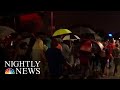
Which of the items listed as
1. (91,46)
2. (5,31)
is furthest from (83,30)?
(5,31)

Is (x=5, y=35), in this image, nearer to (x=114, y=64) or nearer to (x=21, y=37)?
(x=21, y=37)

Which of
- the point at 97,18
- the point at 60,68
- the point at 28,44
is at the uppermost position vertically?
the point at 97,18

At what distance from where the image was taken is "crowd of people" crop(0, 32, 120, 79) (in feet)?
26.4

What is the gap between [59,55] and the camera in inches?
323

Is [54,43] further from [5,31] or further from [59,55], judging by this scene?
[5,31]

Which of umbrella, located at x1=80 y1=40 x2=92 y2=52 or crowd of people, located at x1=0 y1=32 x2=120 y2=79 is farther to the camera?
umbrella, located at x1=80 y1=40 x2=92 y2=52

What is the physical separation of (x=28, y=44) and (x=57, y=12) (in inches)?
40.2

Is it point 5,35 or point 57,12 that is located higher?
point 57,12

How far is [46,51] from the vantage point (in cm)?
810

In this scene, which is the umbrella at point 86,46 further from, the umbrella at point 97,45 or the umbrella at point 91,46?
the umbrella at point 97,45

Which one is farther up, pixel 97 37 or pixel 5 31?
pixel 5 31

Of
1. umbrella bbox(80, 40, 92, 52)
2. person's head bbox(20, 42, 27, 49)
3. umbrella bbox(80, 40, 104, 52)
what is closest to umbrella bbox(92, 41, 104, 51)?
umbrella bbox(80, 40, 104, 52)

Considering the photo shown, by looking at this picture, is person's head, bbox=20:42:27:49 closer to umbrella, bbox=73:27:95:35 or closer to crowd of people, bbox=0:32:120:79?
crowd of people, bbox=0:32:120:79

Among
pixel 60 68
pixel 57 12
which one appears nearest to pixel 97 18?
pixel 57 12
